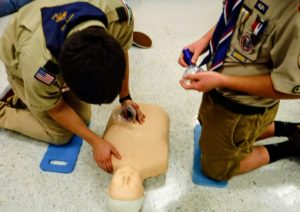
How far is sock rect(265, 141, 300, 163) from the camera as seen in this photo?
4.10 feet

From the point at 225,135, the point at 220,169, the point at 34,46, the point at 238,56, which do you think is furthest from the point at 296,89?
the point at 34,46

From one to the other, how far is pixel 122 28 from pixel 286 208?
867mm

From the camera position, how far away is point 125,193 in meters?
0.99

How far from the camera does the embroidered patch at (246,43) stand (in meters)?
0.83

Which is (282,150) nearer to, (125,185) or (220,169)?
(220,169)

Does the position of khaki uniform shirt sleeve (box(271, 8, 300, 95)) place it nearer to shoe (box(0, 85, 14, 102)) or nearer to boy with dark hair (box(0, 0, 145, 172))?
boy with dark hair (box(0, 0, 145, 172))

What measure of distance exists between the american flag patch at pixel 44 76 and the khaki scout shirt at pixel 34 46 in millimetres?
10

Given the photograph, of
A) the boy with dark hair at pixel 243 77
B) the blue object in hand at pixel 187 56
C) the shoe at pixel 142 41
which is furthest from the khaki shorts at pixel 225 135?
the shoe at pixel 142 41

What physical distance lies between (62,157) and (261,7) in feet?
2.97

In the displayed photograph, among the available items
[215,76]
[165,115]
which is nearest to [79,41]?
[215,76]

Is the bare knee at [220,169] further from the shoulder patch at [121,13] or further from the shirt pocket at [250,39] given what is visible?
the shoulder patch at [121,13]

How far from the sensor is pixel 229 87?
0.86 metres

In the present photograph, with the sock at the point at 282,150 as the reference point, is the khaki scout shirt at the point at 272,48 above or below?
above

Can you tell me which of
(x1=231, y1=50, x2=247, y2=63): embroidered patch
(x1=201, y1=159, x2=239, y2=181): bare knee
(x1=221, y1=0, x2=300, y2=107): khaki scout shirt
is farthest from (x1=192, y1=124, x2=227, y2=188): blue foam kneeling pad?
(x1=231, y1=50, x2=247, y2=63): embroidered patch
